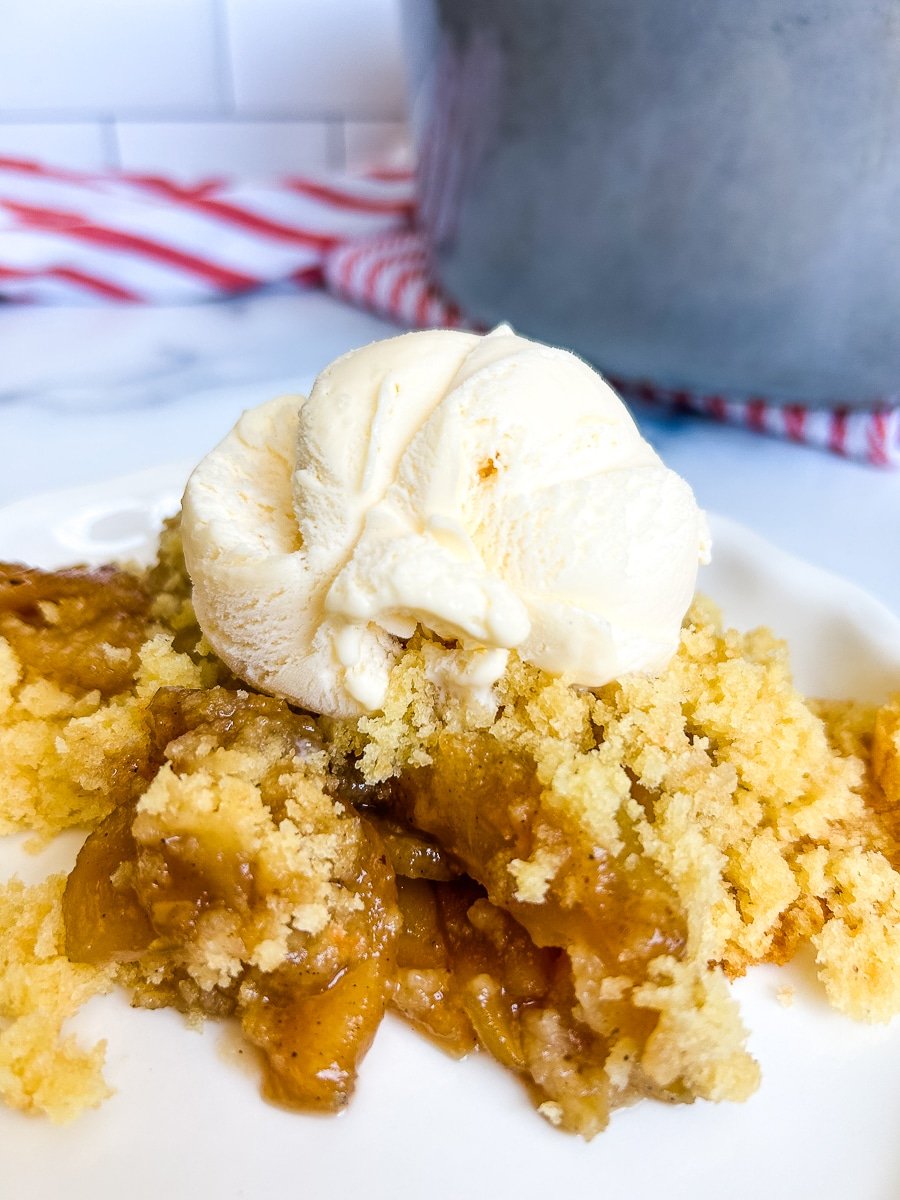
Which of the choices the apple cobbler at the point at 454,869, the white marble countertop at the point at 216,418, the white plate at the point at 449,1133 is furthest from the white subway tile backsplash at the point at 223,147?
the white plate at the point at 449,1133

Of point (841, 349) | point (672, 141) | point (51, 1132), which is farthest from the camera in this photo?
point (841, 349)

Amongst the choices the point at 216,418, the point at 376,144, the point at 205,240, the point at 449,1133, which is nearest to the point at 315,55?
the point at 376,144

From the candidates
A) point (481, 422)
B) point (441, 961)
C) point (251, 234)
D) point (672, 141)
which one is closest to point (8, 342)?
point (251, 234)

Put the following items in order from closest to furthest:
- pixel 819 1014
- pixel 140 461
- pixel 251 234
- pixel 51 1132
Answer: pixel 51 1132, pixel 819 1014, pixel 140 461, pixel 251 234

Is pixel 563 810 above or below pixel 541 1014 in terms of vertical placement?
above

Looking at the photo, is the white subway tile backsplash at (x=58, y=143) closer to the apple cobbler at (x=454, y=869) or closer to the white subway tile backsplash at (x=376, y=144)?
the white subway tile backsplash at (x=376, y=144)

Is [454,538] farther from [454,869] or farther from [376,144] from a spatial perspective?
[376,144]

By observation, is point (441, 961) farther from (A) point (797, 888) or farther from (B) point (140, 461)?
(B) point (140, 461)
